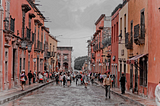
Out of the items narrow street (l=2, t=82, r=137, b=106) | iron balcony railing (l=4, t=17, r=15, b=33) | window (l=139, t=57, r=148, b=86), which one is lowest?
narrow street (l=2, t=82, r=137, b=106)

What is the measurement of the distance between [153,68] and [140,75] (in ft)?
11.6

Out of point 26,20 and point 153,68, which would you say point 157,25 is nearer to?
point 153,68

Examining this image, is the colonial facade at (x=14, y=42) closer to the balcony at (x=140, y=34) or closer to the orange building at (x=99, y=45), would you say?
the balcony at (x=140, y=34)

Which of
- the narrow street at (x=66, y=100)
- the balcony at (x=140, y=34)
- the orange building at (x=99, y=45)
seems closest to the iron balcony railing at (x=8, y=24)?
the narrow street at (x=66, y=100)

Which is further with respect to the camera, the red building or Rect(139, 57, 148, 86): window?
the red building

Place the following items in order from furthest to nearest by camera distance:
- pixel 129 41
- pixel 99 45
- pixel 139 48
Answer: pixel 99 45, pixel 129 41, pixel 139 48

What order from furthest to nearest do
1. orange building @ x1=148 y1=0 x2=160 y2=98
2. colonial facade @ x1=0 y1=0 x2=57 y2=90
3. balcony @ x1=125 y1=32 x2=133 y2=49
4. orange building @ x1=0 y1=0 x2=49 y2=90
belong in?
balcony @ x1=125 y1=32 x2=133 y2=49 < orange building @ x1=0 y1=0 x2=49 y2=90 < colonial facade @ x1=0 y1=0 x2=57 y2=90 < orange building @ x1=148 y1=0 x2=160 y2=98

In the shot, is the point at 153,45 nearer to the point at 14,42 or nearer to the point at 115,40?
the point at 14,42

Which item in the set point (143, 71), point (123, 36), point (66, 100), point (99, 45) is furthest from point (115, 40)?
point (99, 45)

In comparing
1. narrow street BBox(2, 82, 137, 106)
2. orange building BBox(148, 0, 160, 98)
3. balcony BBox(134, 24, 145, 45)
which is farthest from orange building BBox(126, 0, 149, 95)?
narrow street BBox(2, 82, 137, 106)

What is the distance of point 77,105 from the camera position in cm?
1423

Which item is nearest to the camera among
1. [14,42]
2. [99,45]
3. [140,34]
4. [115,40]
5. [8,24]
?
[140,34]

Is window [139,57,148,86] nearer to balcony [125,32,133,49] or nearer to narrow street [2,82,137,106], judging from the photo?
narrow street [2,82,137,106]

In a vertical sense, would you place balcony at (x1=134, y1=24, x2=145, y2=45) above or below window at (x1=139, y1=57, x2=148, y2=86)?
above
